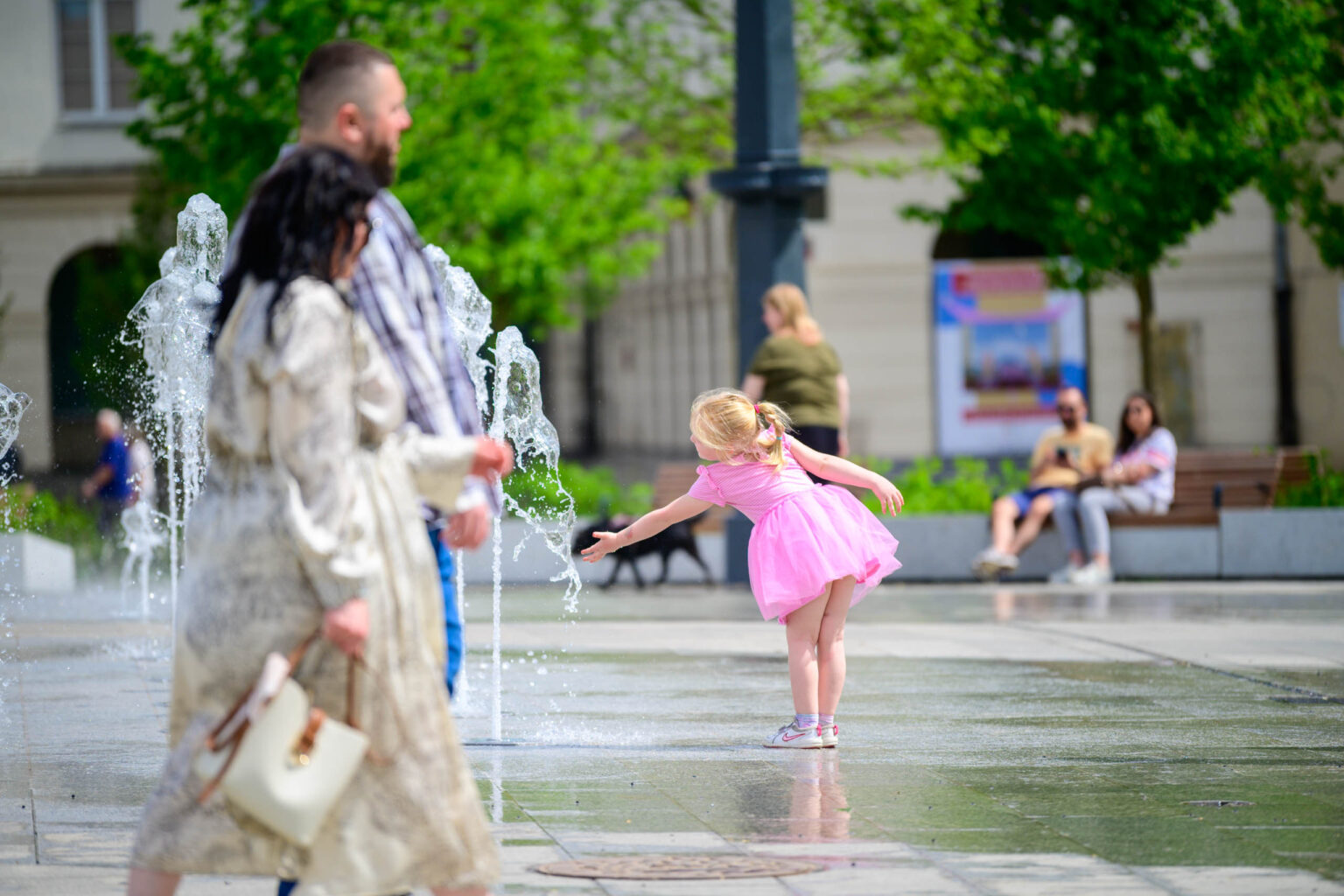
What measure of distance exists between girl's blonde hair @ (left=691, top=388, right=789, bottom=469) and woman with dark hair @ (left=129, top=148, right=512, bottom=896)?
10.3 ft

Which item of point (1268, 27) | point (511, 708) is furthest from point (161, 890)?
point (1268, 27)

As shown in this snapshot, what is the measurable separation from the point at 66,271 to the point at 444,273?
3264 cm

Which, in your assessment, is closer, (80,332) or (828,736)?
(828,736)

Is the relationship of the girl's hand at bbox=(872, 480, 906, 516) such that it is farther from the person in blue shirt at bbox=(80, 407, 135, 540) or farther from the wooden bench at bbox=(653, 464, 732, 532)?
the person in blue shirt at bbox=(80, 407, 135, 540)

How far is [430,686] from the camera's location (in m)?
3.69

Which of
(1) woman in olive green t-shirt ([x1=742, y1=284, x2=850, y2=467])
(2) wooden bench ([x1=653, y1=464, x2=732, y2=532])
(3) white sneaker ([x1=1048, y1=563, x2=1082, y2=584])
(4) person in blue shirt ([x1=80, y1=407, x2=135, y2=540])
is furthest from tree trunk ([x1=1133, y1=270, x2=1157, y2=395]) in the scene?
(4) person in blue shirt ([x1=80, y1=407, x2=135, y2=540])

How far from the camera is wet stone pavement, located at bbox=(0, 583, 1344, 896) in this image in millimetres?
4945

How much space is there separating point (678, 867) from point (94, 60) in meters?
35.8

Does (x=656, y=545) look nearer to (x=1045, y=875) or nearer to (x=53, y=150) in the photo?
(x=1045, y=875)

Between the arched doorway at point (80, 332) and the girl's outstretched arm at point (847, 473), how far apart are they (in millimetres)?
26003

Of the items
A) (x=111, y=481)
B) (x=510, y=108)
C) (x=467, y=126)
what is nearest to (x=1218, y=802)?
(x=111, y=481)

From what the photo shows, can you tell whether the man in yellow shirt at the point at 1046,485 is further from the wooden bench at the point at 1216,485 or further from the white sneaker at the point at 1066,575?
the wooden bench at the point at 1216,485

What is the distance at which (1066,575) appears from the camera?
1500cm

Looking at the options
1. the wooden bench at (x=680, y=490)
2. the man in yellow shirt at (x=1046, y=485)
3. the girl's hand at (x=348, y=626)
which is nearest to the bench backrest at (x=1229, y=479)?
the man in yellow shirt at (x=1046, y=485)
